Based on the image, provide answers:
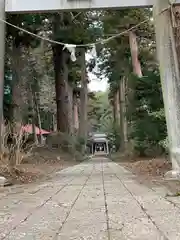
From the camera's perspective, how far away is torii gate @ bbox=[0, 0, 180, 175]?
30.9 ft

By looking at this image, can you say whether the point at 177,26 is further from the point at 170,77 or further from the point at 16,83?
the point at 16,83

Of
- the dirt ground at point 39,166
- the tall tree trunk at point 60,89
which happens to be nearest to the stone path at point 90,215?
the dirt ground at point 39,166

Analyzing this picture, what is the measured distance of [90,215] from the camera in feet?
15.9

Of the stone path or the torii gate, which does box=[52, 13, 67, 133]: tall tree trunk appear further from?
the stone path

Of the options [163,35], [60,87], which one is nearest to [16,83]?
[60,87]

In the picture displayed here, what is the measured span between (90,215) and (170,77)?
5.38 metres

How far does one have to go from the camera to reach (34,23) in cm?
1945

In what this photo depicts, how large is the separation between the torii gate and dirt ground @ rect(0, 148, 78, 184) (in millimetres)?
2044

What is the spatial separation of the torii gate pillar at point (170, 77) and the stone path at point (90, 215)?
8.25 ft

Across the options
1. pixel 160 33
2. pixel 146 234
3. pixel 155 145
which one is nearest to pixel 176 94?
pixel 160 33

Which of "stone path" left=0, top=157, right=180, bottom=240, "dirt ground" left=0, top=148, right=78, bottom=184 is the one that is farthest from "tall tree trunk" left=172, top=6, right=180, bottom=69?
"dirt ground" left=0, top=148, right=78, bottom=184

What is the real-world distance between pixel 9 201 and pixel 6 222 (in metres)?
1.77

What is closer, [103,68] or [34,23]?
[34,23]

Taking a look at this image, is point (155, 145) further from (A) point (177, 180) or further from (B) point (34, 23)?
(A) point (177, 180)
